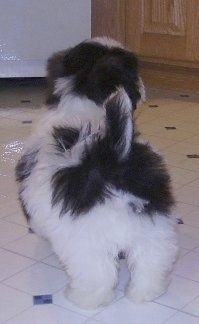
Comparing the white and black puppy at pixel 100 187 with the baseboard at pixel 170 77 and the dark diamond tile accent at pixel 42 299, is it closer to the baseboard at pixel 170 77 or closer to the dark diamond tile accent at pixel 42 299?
the dark diamond tile accent at pixel 42 299

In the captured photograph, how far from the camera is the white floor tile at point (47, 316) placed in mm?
1587

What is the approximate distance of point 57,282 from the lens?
1.79 m

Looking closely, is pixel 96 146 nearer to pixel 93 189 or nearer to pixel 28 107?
pixel 93 189

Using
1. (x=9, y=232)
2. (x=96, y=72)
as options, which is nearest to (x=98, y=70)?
(x=96, y=72)

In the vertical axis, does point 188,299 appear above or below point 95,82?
below

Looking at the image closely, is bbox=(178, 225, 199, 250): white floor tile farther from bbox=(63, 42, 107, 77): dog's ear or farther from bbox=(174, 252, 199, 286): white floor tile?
bbox=(63, 42, 107, 77): dog's ear

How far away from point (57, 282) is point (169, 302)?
32cm

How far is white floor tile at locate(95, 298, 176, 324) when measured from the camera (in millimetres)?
1584

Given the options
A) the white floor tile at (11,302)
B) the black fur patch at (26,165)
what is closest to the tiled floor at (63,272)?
the white floor tile at (11,302)

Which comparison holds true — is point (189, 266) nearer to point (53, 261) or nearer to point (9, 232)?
point (53, 261)

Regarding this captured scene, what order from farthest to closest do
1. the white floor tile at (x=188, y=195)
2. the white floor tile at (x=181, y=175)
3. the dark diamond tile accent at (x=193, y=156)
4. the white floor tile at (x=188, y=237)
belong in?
1. the dark diamond tile accent at (x=193, y=156)
2. the white floor tile at (x=181, y=175)
3. the white floor tile at (x=188, y=195)
4. the white floor tile at (x=188, y=237)

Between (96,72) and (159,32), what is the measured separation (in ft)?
7.86

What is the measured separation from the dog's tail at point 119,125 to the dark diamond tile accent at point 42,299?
0.45 m

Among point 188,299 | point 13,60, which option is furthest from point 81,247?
point 13,60
